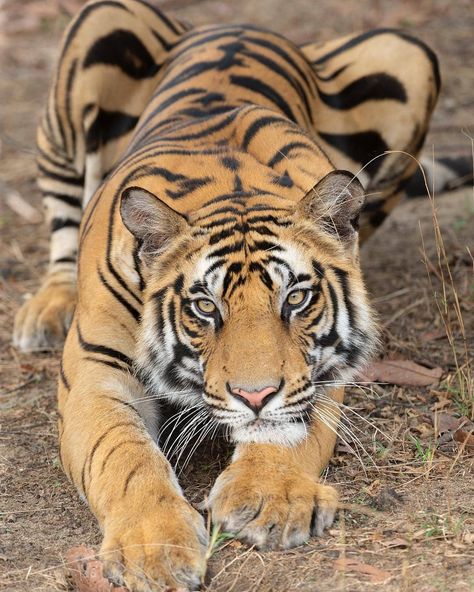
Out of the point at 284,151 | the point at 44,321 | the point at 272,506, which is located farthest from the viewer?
the point at 44,321

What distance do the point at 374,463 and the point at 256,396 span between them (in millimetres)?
647

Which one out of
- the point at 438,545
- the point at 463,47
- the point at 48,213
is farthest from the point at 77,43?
the point at 463,47

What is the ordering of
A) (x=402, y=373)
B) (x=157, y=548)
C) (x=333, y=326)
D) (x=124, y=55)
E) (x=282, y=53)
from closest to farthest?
(x=157, y=548) < (x=333, y=326) < (x=402, y=373) < (x=282, y=53) < (x=124, y=55)

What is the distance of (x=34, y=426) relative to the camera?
3736 mm

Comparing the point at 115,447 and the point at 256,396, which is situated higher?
the point at 256,396

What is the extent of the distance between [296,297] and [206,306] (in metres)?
0.24

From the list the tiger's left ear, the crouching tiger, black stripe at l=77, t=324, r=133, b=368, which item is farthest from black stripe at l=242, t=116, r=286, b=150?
black stripe at l=77, t=324, r=133, b=368

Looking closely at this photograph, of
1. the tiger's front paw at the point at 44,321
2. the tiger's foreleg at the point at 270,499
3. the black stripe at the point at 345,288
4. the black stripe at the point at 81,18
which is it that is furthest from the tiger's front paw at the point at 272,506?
the black stripe at the point at 81,18

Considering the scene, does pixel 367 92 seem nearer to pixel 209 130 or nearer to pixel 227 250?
pixel 209 130

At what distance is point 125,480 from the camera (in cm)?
276

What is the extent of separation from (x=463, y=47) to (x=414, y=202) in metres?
2.58

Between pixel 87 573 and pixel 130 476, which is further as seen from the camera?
pixel 130 476

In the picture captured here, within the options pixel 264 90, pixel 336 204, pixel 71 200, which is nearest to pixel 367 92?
pixel 264 90

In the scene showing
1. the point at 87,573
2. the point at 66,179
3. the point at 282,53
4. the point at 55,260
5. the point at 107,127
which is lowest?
the point at 55,260
